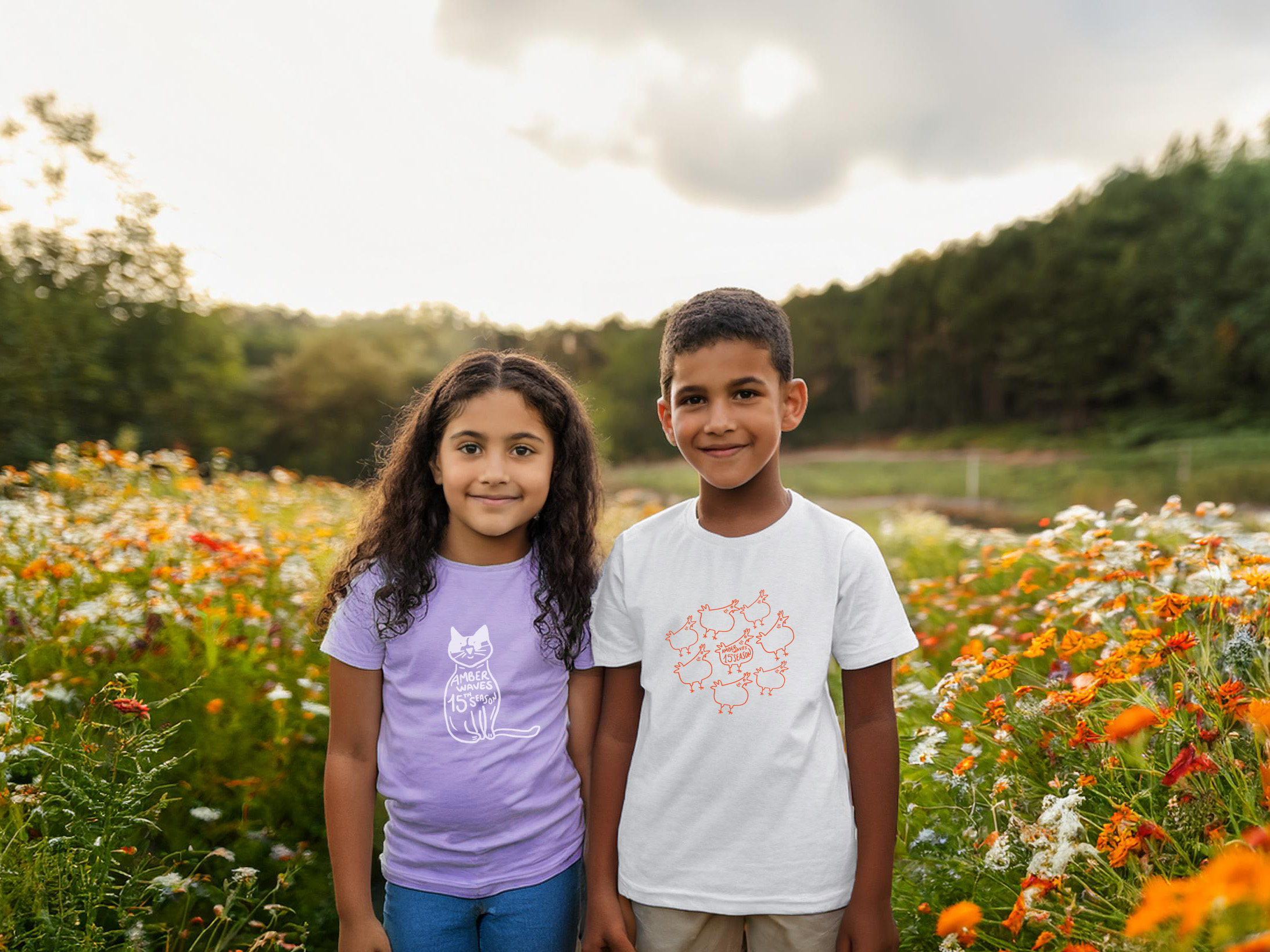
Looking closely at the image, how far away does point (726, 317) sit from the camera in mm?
1575

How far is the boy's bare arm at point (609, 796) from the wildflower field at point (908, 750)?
0.59m

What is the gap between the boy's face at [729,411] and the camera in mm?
1551

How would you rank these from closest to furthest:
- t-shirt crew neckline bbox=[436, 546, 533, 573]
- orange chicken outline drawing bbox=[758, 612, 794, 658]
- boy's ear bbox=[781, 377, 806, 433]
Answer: orange chicken outline drawing bbox=[758, 612, 794, 658] < boy's ear bbox=[781, 377, 806, 433] < t-shirt crew neckline bbox=[436, 546, 533, 573]

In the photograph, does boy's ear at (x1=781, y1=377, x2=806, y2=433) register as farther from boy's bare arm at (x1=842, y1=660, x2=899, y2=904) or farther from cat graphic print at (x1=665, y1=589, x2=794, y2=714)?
boy's bare arm at (x1=842, y1=660, x2=899, y2=904)

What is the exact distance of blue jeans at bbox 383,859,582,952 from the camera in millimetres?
1610

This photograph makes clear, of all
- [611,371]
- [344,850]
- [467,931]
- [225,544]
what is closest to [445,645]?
[344,850]

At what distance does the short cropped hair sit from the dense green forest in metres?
17.8

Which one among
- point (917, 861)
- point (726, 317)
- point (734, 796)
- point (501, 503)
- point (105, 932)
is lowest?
point (917, 861)

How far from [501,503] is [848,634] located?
74 centimetres

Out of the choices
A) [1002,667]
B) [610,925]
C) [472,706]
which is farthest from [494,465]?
[1002,667]

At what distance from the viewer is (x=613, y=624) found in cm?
166

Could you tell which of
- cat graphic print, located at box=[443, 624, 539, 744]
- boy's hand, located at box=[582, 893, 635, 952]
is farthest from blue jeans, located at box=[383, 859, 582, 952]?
cat graphic print, located at box=[443, 624, 539, 744]

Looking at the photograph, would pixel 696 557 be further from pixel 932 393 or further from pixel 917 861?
pixel 932 393

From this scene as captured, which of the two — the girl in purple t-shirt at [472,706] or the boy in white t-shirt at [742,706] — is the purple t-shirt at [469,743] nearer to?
the girl in purple t-shirt at [472,706]
